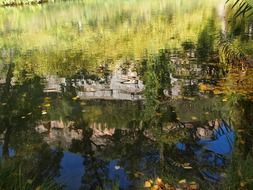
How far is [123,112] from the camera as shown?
846cm

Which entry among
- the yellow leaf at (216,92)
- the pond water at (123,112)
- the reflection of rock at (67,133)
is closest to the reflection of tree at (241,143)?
the pond water at (123,112)

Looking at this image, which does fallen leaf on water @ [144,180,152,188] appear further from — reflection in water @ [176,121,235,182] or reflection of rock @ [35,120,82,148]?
reflection of rock @ [35,120,82,148]

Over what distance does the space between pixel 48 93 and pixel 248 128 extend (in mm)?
4669

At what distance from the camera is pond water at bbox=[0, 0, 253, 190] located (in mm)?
6133

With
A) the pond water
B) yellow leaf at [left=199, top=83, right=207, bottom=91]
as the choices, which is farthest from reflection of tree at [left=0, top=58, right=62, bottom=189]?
yellow leaf at [left=199, top=83, right=207, bottom=91]

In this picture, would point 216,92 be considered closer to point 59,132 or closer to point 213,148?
point 213,148

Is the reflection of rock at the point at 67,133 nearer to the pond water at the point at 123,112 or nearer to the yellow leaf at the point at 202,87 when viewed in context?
the pond water at the point at 123,112

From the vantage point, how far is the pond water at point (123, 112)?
613cm

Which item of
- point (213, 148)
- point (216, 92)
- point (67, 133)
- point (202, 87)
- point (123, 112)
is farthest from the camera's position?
point (202, 87)

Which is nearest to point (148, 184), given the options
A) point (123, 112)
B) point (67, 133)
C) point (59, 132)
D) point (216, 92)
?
point (67, 133)

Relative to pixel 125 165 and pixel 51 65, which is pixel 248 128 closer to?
pixel 125 165

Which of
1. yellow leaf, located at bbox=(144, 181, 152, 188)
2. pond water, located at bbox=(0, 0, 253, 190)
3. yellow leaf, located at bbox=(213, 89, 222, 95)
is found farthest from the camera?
yellow leaf, located at bbox=(213, 89, 222, 95)

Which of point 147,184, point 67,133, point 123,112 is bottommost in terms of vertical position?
point 147,184

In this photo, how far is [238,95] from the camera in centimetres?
846
